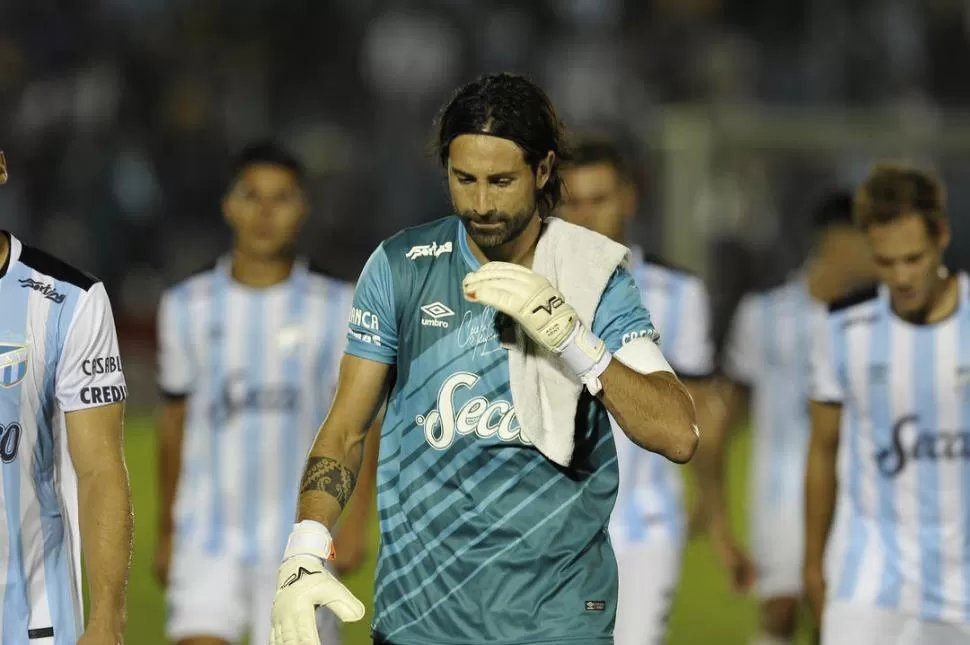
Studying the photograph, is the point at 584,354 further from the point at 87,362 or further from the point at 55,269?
the point at 55,269

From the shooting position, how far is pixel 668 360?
6.86 metres

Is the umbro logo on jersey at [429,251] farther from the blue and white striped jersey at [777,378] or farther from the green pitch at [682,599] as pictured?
the green pitch at [682,599]

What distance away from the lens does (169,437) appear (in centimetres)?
675

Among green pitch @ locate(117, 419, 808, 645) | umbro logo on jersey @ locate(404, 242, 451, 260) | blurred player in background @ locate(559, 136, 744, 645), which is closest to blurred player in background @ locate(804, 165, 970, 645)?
blurred player in background @ locate(559, 136, 744, 645)

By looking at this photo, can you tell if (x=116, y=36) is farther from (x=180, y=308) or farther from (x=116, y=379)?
(x=116, y=379)

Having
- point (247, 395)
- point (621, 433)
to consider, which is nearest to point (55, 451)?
point (247, 395)

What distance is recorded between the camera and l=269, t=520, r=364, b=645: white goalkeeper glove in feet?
11.8

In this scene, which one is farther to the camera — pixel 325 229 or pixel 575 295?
pixel 325 229

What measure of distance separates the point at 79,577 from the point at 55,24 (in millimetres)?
14180

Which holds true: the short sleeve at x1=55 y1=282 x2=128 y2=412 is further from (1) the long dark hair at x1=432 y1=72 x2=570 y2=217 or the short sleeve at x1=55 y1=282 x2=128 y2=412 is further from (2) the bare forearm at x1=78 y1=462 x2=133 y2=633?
(1) the long dark hair at x1=432 y1=72 x2=570 y2=217

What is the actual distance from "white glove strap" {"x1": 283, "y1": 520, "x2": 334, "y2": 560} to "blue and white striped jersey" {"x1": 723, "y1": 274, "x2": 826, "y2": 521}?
515 centimetres

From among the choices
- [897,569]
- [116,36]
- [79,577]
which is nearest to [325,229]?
[116,36]

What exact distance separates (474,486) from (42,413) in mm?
1039

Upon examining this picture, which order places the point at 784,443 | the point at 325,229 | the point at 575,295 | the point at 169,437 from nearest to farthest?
1. the point at 575,295
2. the point at 169,437
3. the point at 784,443
4. the point at 325,229
